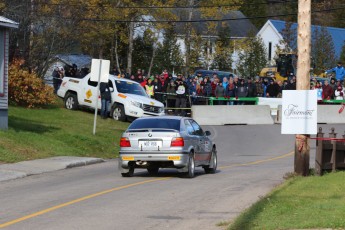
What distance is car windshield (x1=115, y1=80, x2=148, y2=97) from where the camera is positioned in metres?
40.5

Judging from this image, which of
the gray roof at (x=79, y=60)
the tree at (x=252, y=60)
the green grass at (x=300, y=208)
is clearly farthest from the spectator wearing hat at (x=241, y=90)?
the green grass at (x=300, y=208)

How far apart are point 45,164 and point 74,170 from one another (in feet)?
3.22

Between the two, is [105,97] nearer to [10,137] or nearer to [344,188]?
[10,137]

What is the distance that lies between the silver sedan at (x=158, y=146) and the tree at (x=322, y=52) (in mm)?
48446

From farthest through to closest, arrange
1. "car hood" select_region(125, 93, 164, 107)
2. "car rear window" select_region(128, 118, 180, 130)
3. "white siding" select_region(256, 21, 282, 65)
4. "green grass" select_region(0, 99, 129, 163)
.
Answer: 1. "white siding" select_region(256, 21, 282, 65)
2. "car hood" select_region(125, 93, 164, 107)
3. "green grass" select_region(0, 99, 129, 163)
4. "car rear window" select_region(128, 118, 180, 130)

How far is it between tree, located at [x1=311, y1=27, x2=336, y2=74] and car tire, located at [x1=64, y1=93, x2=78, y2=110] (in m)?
31.8

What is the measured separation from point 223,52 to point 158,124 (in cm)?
4726

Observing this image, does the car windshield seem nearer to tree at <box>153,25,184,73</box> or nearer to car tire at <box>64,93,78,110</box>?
car tire at <box>64,93,78,110</box>

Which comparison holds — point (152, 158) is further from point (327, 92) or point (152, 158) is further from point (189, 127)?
point (327, 92)

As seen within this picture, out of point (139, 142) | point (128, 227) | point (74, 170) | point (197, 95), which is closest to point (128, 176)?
point (139, 142)

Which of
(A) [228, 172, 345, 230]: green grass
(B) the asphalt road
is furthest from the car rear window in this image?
(A) [228, 172, 345, 230]: green grass

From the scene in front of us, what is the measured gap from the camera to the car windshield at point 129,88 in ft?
133

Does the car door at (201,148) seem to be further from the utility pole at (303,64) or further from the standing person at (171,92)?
the standing person at (171,92)

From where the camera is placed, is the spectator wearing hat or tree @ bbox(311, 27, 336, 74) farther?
tree @ bbox(311, 27, 336, 74)
